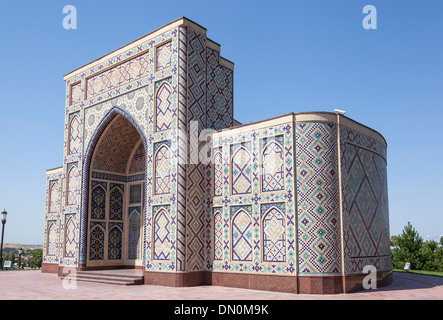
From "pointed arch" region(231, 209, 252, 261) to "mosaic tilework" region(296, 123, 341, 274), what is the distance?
4.83 feet

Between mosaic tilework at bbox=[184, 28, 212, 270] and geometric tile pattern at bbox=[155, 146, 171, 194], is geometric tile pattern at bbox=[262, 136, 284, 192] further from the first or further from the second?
geometric tile pattern at bbox=[155, 146, 171, 194]

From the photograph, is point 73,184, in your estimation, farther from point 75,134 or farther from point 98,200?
point 75,134

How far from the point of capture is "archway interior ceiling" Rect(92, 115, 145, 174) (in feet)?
48.6

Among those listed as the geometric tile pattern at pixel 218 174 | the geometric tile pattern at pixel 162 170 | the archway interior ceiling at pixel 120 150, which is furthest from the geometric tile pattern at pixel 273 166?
the archway interior ceiling at pixel 120 150

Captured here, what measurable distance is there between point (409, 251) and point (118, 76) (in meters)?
14.8

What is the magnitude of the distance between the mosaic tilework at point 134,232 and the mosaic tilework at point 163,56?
5.47m

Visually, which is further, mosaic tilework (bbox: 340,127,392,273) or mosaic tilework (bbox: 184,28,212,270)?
mosaic tilework (bbox: 184,28,212,270)

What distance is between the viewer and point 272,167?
10.6 metres

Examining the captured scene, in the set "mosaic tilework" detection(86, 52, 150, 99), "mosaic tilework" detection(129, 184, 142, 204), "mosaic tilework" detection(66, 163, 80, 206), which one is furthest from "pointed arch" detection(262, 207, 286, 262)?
"mosaic tilework" detection(66, 163, 80, 206)

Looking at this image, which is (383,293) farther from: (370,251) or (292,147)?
(292,147)

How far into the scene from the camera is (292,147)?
33.4ft

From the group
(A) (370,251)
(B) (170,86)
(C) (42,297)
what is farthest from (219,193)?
(C) (42,297)

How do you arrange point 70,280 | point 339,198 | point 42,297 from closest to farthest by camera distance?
point 42,297 < point 339,198 < point 70,280
